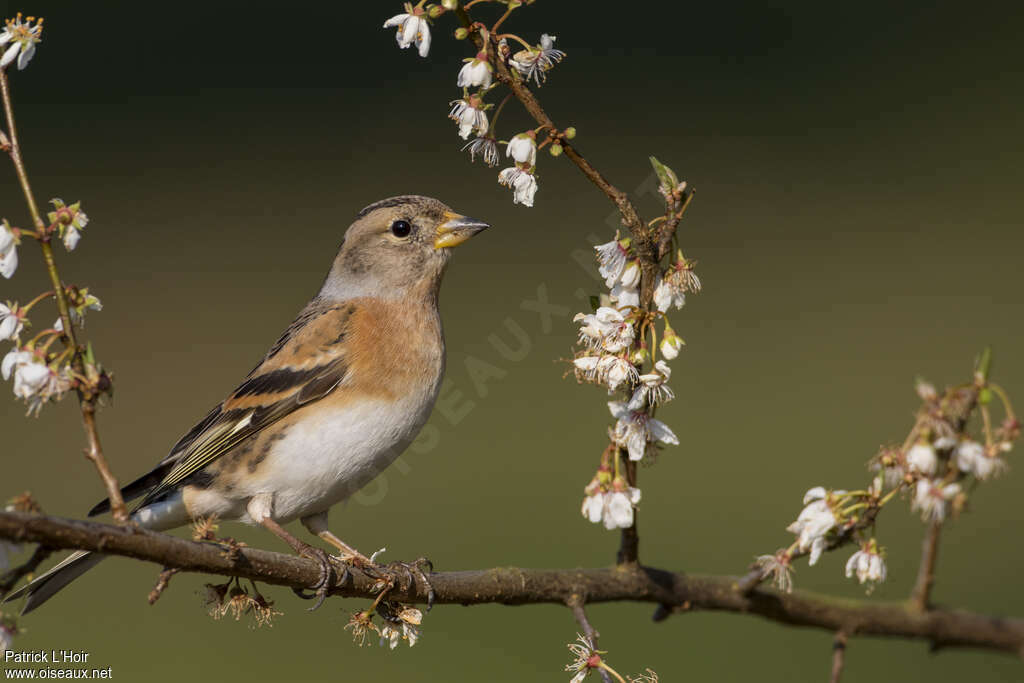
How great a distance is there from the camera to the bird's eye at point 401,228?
3.63 m

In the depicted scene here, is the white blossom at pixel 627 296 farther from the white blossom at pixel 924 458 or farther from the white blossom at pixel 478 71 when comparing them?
the white blossom at pixel 924 458

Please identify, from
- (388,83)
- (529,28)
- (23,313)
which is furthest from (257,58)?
(23,313)

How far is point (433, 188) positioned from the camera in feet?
29.1

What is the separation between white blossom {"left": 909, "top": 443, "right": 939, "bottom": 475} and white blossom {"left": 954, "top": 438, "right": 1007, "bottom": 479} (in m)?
0.03

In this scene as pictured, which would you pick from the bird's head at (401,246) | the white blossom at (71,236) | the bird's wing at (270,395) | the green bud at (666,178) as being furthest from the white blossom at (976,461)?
the bird's head at (401,246)

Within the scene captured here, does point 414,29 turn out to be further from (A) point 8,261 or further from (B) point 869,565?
(B) point 869,565

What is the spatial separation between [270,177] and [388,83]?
1.50 metres

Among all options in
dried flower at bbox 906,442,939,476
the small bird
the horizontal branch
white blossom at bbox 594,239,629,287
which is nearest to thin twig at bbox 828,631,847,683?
the horizontal branch

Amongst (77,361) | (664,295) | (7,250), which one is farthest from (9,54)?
(664,295)

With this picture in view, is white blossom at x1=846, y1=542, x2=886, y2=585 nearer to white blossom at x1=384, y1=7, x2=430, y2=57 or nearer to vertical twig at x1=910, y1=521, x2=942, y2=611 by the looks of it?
vertical twig at x1=910, y1=521, x2=942, y2=611

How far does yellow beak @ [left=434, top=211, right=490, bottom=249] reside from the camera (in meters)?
3.58

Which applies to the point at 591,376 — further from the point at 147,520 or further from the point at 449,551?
the point at 449,551

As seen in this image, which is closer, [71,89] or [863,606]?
[863,606]

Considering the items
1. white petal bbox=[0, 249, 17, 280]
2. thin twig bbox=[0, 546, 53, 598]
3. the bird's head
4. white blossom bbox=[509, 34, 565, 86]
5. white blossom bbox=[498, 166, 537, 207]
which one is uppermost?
the bird's head
